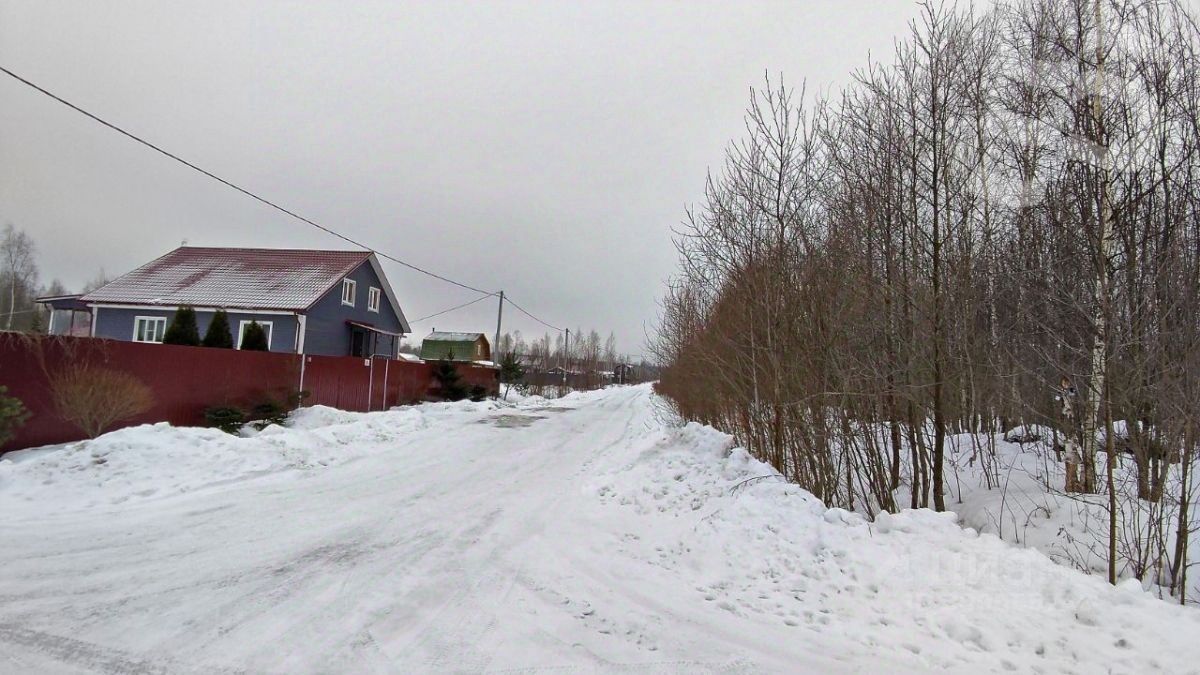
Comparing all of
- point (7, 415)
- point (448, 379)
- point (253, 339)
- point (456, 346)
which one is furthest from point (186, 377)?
point (456, 346)

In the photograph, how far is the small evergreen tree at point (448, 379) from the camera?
23406 mm

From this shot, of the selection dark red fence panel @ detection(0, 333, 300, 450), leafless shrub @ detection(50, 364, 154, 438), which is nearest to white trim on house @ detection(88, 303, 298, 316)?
dark red fence panel @ detection(0, 333, 300, 450)

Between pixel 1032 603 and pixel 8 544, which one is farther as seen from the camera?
pixel 8 544

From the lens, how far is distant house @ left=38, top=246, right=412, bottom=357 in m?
22.0

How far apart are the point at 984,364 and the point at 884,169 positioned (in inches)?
106

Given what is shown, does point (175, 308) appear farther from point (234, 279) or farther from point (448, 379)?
point (448, 379)

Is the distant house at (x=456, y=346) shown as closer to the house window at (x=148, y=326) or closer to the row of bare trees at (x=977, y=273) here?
the house window at (x=148, y=326)

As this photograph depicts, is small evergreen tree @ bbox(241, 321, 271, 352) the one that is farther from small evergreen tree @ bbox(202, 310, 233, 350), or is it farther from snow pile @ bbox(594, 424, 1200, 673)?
snow pile @ bbox(594, 424, 1200, 673)

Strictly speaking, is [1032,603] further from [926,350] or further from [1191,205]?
[1191,205]

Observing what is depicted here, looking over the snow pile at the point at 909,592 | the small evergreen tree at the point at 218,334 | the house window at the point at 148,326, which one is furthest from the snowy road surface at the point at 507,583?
the house window at the point at 148,326

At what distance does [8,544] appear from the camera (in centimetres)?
486

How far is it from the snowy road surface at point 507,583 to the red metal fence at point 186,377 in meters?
1.15

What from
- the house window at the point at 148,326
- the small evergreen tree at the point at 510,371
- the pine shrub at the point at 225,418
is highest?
the house window at the point at 148,326

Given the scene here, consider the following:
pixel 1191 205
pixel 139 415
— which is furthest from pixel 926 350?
pixel 139 415
